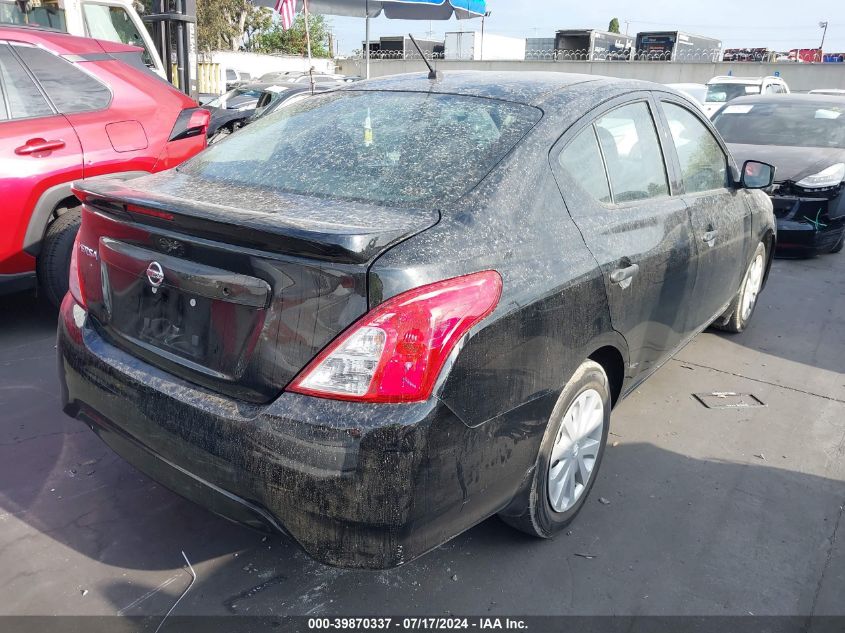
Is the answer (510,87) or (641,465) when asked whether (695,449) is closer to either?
(641,465)

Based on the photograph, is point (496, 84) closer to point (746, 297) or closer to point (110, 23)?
point (746, 297)

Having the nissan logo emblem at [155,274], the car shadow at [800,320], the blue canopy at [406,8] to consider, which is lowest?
the car shadow at [800,320]

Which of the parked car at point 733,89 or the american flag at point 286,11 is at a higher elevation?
the american flag at point 286,11

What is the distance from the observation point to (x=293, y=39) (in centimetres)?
4741

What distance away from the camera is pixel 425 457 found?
1.88 metres

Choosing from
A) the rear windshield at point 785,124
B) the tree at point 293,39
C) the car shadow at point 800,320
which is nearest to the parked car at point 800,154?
the rear windshield at point 785,124

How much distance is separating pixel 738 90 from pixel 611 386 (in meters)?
16.3

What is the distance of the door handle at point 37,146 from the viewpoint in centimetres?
406

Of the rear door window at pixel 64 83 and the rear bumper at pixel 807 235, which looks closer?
the rear door window at pixel 64 83

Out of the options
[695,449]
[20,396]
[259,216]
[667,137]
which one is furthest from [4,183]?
[695,449]

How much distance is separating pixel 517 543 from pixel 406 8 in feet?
49.5

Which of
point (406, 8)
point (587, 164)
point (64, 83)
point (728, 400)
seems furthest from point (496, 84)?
point (406, 8)

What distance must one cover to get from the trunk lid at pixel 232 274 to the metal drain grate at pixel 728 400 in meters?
2.51

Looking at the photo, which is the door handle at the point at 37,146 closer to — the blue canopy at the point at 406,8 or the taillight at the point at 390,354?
the taillight at the point at 390,354
